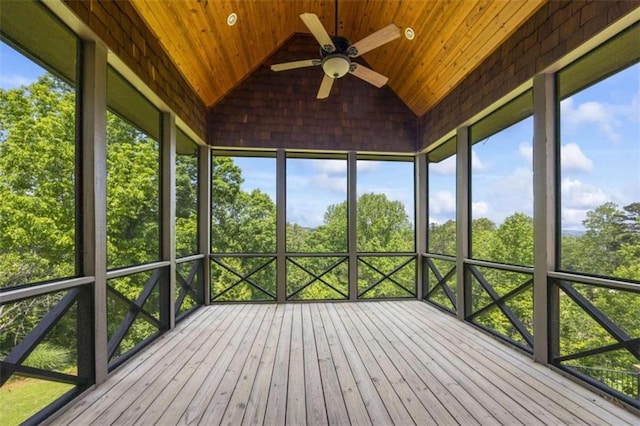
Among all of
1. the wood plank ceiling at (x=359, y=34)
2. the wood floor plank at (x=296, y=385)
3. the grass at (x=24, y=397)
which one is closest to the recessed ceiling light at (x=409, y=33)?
the wood plank ceiling at (x=359, y=34)

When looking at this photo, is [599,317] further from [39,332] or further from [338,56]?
[39,332]

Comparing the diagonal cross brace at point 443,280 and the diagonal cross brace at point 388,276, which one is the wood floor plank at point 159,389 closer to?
the diagonal cross brace at point 388,276

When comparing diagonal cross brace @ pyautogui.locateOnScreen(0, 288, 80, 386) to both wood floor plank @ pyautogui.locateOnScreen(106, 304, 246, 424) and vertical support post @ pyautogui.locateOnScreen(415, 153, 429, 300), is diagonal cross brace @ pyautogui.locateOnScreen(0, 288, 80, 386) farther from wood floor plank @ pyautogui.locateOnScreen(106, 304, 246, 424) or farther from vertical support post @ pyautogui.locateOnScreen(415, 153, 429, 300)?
vertical support post @ pyautogui.locateOnScreen(415, 153, 429, 300)

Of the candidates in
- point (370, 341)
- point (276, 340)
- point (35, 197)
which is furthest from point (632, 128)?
point (35, 197)

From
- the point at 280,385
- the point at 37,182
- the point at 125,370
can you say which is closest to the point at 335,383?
the point at 280,385

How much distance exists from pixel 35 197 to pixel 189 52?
2585mm

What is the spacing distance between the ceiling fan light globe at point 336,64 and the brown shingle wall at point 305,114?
7.43 ft

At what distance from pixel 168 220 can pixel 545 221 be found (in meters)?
4.25

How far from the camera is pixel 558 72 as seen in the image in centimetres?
291

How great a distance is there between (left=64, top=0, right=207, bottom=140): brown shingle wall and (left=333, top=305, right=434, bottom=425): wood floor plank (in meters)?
3.66

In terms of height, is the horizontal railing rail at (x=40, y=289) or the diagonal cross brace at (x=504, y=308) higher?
the horizontal railing rail at (x=40, y=289)

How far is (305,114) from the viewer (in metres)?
5.32

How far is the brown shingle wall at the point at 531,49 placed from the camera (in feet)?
7.92

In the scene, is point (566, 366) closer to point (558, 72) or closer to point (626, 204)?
point (626, 204)
